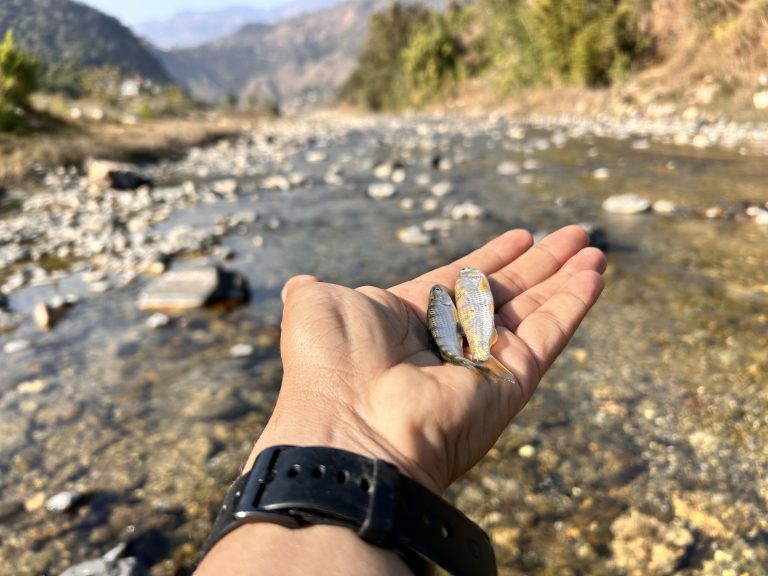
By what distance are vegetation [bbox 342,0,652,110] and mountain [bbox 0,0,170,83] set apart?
31.2m

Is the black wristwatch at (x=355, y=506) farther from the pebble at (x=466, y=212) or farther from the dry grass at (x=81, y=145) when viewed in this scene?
the dry grass at (x=81, y=145)

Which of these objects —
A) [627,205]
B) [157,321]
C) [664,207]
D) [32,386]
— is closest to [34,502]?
[32,386]

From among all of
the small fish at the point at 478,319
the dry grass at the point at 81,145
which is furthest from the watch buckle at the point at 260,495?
the dry grass at the point at 81,145

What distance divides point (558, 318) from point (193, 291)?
5.45 metres

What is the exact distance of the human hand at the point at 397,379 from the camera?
2.43 m

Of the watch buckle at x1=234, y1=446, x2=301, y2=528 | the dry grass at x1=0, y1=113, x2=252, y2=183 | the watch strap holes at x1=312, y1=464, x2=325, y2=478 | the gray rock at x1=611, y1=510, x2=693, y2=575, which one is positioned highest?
the dry grass at x1=0, y1=113, x2=252, y2=183

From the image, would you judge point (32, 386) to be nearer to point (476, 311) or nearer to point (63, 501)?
point (63, 501)

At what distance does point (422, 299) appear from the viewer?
13.2 ft

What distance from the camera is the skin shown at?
183 cm

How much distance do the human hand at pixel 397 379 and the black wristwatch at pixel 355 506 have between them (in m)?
0.28

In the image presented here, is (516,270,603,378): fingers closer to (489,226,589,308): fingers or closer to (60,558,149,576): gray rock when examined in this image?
(489,226,589,308): fingers

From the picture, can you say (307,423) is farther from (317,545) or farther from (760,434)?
(760,434)

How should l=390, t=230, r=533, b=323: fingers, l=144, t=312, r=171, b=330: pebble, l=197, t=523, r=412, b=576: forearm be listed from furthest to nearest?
l=144, t=312, r=171, b=330: pebble
l=390, t=230, r=533, b=323: fingers
l=197, t=523, r=412, b=576: forearm

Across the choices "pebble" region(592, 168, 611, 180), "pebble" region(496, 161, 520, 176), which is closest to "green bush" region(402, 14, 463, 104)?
"pebble" region(496, 161, 520, 176)
